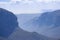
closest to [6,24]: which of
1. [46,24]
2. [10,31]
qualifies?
[10,31]

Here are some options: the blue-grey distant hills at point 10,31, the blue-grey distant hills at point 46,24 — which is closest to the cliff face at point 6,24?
the blue-grey distant hills at point 10,31

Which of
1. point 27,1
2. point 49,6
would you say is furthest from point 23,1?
point 49,6

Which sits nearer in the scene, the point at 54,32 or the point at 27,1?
the point at 54,32

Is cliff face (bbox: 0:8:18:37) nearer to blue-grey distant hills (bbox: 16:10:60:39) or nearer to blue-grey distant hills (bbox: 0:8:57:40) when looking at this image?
blue-grey distant hills (bbox: 0:8:57:40)

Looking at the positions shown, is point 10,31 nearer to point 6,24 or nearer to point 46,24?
point 6,24

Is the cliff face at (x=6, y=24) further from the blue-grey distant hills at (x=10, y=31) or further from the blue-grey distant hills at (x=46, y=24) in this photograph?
the blue-grey distant hills at (x=46, y=24)

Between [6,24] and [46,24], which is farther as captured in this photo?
[46,24]

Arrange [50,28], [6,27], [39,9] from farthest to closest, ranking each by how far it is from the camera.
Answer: [39,9], [50,28], [6,27]

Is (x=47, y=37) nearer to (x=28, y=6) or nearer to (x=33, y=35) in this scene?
(x=33, y=35)

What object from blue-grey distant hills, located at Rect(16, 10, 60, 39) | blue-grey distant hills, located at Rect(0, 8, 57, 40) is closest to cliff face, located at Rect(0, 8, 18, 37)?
blue-grey distant hills, located at Rect(0, 8, 57, 40)
